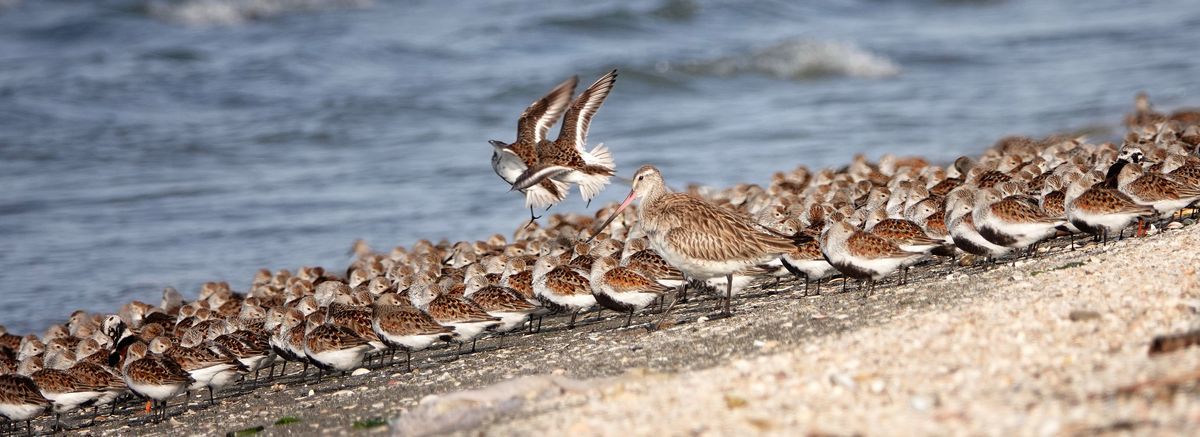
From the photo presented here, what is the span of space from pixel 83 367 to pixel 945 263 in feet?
24.3

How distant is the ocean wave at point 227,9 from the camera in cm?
3869

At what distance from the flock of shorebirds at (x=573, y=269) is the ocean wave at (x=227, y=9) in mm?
26810

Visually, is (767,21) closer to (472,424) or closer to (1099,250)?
Result: (1099,250)

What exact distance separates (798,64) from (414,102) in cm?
1002

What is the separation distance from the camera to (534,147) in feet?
45.7

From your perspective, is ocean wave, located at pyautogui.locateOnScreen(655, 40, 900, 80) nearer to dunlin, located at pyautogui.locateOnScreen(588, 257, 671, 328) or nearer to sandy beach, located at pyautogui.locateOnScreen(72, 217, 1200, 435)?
dunlin, located at pyautogui.locateOnScreen(588, 257, 671, 328)

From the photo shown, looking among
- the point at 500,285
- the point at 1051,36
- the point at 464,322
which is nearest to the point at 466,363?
the point at 464,322

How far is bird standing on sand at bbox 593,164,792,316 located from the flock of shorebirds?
14mm

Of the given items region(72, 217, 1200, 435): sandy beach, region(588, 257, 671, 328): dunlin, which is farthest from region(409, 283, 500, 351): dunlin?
region(588, 257, 671, 328): dunlin

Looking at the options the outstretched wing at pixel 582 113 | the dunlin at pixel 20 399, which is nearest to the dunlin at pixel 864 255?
the outstretched wing at pixel 582 113

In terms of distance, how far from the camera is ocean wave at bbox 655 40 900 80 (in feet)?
109

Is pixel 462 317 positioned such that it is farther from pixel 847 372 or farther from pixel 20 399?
pixel 847 372

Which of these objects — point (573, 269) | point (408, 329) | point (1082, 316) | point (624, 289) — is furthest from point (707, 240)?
point (1082, 316)

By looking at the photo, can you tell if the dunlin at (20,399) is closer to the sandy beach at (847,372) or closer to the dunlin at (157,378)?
the sandy beach at (847,372)
